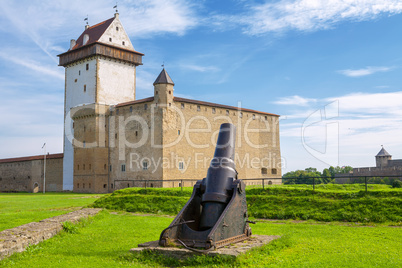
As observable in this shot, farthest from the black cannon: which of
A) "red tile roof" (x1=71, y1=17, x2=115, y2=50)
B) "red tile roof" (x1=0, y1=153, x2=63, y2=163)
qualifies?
"red tile roof" (x1=0, y1=153, x2=63, y2=163)

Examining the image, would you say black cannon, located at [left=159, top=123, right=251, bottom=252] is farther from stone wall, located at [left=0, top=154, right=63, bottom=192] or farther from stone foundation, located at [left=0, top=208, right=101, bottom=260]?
stone wall, located at [left=0, top=154, right=63, bottom=192]

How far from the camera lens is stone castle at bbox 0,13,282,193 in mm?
33781

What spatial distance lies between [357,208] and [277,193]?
4.17 metres

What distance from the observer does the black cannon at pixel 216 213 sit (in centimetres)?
636

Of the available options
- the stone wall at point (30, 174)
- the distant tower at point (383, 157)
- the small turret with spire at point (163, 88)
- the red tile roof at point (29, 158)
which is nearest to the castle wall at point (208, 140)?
the small turret with spire at point (163, 88)

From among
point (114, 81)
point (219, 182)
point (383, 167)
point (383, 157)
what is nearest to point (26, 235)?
point (219, 182)

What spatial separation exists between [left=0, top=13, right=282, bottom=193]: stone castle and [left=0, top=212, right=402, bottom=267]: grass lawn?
21.9m

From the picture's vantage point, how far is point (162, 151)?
108 ft

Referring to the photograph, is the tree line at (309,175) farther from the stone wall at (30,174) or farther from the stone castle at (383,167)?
the stone wall at (30,174)

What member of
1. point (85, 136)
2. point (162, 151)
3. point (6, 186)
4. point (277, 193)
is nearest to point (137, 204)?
point (277, 193)

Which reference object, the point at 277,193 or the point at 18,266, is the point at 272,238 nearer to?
the point at 18,266

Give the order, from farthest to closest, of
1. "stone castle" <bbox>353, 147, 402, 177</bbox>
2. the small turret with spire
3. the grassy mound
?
"stone castle" <bbox>353, 147, 402, 177</bbox>, the small turret with spire, the grassy mound

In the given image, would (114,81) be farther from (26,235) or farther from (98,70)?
(26,235)

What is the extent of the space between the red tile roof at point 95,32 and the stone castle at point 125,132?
153mm
